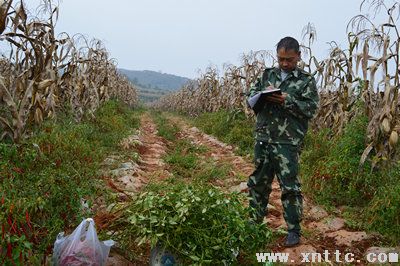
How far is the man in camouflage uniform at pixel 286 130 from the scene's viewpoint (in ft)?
12.2

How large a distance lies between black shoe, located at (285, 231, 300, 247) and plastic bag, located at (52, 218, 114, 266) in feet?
5.50

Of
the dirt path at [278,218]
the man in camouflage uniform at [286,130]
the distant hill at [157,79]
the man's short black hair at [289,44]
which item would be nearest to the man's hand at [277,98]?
the man in camouflage uniform at [286,130]

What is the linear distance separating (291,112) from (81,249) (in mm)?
2042

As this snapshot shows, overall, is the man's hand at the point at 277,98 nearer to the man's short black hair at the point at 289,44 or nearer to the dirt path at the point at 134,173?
the man's short black hair at the point at 289,44

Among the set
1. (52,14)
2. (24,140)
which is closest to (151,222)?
(24,140)

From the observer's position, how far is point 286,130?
3.76 meters

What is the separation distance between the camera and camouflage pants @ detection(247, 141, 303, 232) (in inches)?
147

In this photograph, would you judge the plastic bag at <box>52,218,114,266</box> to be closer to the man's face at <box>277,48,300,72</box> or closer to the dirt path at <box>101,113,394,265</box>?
the dirt path at <box>101,113,394,265</box>

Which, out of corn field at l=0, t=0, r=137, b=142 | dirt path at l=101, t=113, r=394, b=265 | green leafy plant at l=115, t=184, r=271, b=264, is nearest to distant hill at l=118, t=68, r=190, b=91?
corn field at l=0, t=0, r=137, b=142

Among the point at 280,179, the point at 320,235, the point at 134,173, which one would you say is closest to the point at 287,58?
the point at 280,179

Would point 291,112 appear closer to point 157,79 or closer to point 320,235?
point 320,235

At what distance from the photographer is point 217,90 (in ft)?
69.3

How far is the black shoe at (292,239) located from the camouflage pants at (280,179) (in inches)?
1.7

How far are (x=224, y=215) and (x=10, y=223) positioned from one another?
55.7 inches
